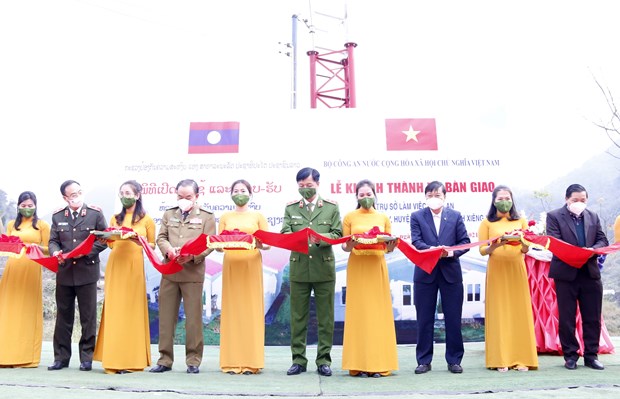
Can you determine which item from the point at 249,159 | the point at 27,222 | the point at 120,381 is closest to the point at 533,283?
the point at 249,159

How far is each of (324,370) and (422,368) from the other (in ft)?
2.65

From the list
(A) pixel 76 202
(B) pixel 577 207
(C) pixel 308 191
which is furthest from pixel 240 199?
(B) pixel 577 207

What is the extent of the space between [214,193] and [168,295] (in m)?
2.15

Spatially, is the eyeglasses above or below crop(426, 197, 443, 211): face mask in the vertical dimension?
above

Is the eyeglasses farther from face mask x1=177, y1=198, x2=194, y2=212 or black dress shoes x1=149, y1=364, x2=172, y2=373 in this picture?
black dress shoes x1=149, y1=364, x2=172, y2=373

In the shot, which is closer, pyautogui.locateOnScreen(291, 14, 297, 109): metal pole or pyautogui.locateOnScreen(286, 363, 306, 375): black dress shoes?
pyautogui.locateOnScreen(286, 363, 306, 375): black dress shoes

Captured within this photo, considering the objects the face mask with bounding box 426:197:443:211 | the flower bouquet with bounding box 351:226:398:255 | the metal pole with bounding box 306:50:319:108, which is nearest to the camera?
the flower bouquet with bounding box 351:226:398:255

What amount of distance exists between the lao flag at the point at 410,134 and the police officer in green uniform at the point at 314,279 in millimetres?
2378

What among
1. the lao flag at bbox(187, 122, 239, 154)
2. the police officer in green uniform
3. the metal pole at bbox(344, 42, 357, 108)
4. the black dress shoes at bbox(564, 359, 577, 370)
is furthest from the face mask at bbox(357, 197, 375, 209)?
the metal pole at bbox(344, 42, 357, 108)

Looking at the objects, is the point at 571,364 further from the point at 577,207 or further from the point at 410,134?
the point at 410,134

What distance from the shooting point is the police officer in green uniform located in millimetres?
5074

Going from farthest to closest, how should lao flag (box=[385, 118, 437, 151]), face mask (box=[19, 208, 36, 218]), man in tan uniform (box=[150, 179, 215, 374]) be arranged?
lao flag (box=[385, 118, 437, 151]) < face mask (box=[19, 208, 36, 218]) < man in tan uniform (box=[150, 179, 215, 374])

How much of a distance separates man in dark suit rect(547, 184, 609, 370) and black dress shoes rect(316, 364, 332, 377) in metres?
1.97

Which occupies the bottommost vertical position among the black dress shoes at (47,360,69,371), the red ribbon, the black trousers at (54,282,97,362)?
the black dress shoes at (47,360,69,371)
